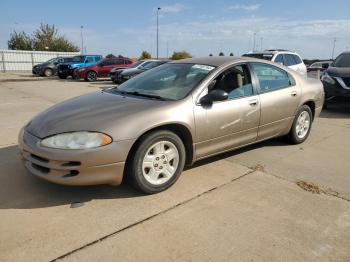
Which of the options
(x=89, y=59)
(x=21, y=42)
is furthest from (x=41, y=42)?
(x=89, y=59)

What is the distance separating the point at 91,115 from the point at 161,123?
722 mm

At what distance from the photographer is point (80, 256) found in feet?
8.09

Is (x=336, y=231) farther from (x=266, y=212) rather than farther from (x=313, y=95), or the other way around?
(x=313, y=95)

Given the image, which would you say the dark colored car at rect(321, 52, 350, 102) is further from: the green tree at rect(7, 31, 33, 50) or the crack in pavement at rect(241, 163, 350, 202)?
the green tree at rect(7, 31, 33, 50)

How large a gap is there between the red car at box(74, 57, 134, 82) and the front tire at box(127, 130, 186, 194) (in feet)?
58.2

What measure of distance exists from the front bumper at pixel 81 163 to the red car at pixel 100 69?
17.8 metres

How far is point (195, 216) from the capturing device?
3.06 meters

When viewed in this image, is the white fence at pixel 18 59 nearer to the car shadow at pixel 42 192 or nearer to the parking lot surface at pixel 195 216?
the parking lot surface at pixel 195 216

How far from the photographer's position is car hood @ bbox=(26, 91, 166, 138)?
10.5ft

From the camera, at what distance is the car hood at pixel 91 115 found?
126 inches

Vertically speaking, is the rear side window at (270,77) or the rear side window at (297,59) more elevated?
the rear side window at (297,59)

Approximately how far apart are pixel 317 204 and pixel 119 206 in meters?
1.98

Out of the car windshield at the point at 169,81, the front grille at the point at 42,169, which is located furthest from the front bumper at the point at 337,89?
the front grille at the point at 42,169

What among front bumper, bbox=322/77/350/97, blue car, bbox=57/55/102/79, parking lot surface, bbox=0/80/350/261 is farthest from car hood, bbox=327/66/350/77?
blue car, bbox=57/55/102/79
